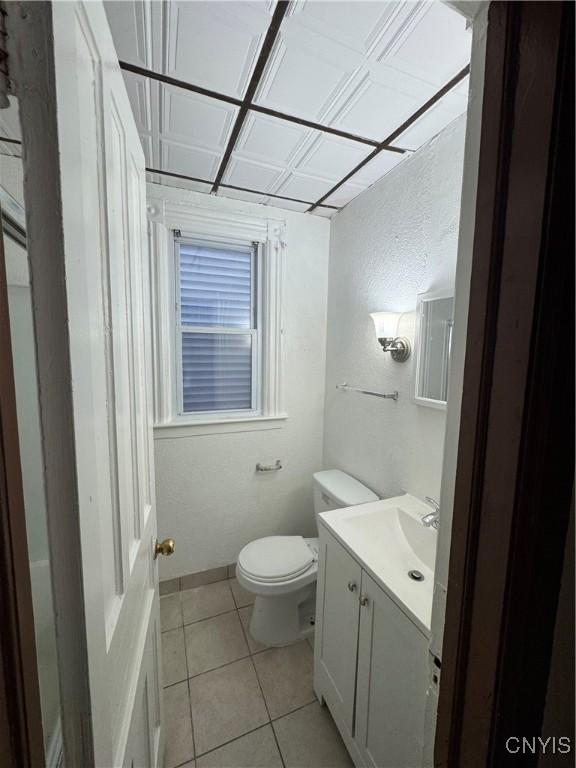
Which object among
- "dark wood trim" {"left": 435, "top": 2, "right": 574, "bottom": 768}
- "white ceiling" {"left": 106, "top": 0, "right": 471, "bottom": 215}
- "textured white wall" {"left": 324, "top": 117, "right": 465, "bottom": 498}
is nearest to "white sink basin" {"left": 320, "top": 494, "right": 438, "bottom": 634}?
"textured white wall" {"left": 324, "top": 117, "right": 465, "bottom": 498}

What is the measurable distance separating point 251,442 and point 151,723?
4.13ft

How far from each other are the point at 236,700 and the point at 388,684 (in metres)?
0.82

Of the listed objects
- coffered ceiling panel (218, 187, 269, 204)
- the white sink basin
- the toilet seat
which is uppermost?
coffered ceiling panel (218, 187, 269, 204)

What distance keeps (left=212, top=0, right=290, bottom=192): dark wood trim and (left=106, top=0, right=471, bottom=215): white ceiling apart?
0.04ft

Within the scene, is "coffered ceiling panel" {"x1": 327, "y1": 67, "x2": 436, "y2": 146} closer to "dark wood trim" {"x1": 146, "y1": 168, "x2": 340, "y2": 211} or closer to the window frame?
"dark wood trim" {"x1": 146, "y1": 168, "x2": 340, "y2": 211}

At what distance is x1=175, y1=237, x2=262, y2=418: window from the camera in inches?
72.7

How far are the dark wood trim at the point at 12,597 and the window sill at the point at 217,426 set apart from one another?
1.44 metres

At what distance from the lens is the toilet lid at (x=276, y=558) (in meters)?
1.51

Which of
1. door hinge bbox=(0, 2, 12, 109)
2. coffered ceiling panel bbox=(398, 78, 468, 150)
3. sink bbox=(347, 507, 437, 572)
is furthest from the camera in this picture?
sink bbox=(347, 507, 437, 572)

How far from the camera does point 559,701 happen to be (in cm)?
50

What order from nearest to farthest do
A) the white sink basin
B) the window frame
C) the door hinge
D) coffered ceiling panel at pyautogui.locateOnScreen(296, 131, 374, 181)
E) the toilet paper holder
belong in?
the door hinge < the white sink basin < coffered ceiling panel at pyautogui.locateOnScreen(296, 131, 374, 181) < the window frame < the toilet paper holder

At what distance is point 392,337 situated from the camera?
4.74ft

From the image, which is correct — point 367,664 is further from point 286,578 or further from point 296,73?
point 296,73

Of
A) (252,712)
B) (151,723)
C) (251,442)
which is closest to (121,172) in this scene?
(151,723)
